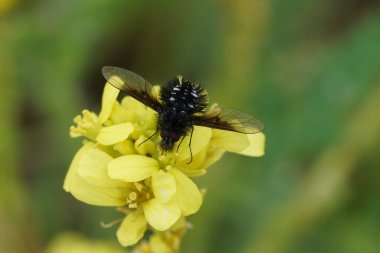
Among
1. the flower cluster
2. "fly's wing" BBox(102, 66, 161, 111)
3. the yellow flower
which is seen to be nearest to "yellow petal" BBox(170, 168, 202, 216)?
the flower cluster

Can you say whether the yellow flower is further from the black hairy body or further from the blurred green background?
the black hairy body

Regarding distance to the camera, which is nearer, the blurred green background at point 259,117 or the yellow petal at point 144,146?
the yellow petal at point 144,146

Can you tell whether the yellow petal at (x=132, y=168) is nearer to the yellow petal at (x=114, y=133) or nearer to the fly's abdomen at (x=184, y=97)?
the yellow petal at (x=114, y=133)

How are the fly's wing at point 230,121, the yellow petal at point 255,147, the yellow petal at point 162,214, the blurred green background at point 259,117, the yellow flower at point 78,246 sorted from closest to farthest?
the yellow petal at point 162,214 < the fly's wing at point 230,121 < the yellow petal at point 255,147 < the yellow flower at point 78,246 < the blurred green background at point 259,117

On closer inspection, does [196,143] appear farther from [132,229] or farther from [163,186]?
[132,229]

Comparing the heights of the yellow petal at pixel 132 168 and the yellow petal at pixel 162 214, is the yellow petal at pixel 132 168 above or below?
above

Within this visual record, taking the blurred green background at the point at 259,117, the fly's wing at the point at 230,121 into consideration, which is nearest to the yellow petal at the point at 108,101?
the fly's wing at the point at 230,121

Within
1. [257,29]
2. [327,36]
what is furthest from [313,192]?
[327,36]

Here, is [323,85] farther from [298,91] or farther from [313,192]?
[313,192]
